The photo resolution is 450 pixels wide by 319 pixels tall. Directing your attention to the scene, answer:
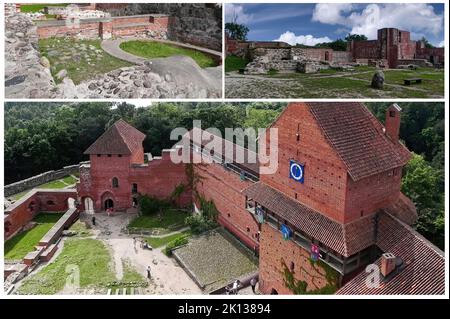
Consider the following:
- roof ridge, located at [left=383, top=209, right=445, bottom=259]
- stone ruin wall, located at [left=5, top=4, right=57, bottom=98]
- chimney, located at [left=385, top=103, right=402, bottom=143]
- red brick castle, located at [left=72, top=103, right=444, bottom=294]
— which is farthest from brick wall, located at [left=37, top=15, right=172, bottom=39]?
roof ridge, located at [left=383, top=209, right=445, bottom=259]

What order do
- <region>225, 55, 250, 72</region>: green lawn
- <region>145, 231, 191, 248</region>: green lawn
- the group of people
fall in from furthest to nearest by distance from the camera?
<region>145, 231, 191, 248</region>: green lawn → the group of people → <region>225, 55, 250, 72</region>: green lawn

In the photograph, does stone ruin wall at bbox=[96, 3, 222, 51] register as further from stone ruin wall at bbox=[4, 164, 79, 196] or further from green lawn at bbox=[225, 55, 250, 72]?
stone ruin wall at bbox=[4, 164, 79, 196]

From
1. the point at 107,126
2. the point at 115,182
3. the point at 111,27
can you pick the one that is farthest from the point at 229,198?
the point at 107,126

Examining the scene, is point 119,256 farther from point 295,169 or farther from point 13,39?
point 13,39

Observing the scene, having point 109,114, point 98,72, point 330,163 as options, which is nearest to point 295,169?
point 330,163

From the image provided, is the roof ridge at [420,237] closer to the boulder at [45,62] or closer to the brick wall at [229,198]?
the brick wall at [229,198]

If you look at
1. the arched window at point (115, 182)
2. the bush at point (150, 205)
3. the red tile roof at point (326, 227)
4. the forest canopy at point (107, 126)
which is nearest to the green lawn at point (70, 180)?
the forest canopy at point (107, 126)

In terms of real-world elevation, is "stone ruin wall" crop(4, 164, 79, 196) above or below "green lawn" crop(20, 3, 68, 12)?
below

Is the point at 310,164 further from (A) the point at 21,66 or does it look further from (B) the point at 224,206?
(B) the point at 224,206
